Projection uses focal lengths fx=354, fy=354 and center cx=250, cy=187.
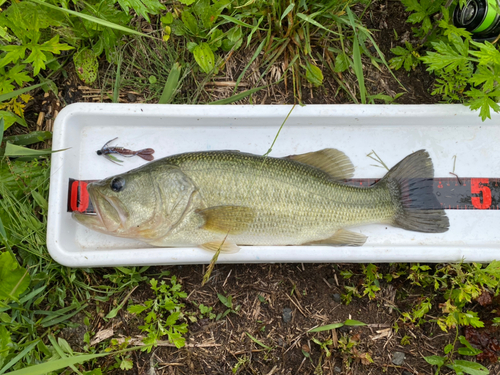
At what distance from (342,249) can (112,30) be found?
118 inches

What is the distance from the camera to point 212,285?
3363 millimetres

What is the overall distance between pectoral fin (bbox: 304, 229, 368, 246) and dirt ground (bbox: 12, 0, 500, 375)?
15.5 inches

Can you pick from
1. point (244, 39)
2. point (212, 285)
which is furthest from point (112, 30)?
point (212, 285)

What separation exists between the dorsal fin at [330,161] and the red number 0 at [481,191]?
131cm

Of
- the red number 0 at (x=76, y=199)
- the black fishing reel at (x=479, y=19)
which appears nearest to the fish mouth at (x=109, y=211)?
the red number 0 at (x=76, y=199)

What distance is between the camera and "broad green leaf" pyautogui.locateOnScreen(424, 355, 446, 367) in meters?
3.23

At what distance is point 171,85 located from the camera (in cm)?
352

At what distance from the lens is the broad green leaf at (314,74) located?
3.51 metres

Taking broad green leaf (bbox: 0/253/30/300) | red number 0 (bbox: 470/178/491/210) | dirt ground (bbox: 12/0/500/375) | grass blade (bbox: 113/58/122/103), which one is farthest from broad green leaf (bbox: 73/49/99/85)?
red number 0 (bbox: 470/178/491/210)

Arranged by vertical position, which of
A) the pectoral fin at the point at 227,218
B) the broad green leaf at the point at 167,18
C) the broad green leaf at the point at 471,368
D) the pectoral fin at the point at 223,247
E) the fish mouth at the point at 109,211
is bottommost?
the broad green leaf at the point at 471,368

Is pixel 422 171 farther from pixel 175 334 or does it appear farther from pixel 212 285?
pixel 175 334

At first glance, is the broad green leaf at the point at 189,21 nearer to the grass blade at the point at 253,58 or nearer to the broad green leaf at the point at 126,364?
Answer: the grass blade at the point at 253,58

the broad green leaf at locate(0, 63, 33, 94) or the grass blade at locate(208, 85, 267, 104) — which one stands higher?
the broad green leaf at locate(0, 63, 33, 94)

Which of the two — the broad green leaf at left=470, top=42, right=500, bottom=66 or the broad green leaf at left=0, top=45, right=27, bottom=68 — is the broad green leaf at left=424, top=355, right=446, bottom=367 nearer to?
the broad green leaf at left=470, top=42, right=500, bottom=66
